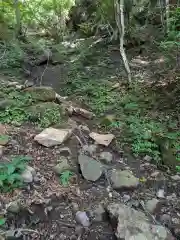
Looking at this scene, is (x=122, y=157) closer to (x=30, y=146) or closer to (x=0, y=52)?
(x=30, y=146)

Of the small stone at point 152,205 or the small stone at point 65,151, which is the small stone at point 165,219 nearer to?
the small stone at point 152,205

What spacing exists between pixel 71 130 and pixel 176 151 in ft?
5.88

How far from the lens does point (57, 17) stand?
→ 54.1 ft

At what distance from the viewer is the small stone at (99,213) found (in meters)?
3.58

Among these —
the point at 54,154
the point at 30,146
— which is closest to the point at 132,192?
the point at 54,154

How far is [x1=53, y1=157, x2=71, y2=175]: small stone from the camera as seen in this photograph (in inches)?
165

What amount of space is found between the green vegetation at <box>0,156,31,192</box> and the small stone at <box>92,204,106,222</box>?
3.21ft

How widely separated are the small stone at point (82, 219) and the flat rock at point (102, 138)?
1574 mm

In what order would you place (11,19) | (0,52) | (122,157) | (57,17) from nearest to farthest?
(122,157) → (0,52) → (11,19) → (57,17)

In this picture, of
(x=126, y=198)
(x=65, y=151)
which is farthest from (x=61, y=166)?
(x=126, y=198)

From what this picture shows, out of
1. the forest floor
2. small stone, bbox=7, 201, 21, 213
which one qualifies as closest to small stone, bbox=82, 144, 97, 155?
the forest floor

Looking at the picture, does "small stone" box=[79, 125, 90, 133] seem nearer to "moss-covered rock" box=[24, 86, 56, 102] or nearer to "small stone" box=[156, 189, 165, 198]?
"moss-covered rock" box=[24, 86, 56, 102]

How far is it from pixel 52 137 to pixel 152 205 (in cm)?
183

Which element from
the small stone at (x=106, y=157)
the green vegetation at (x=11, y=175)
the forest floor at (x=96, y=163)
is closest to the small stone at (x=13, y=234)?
the forest floor at (x=96, y=163)
